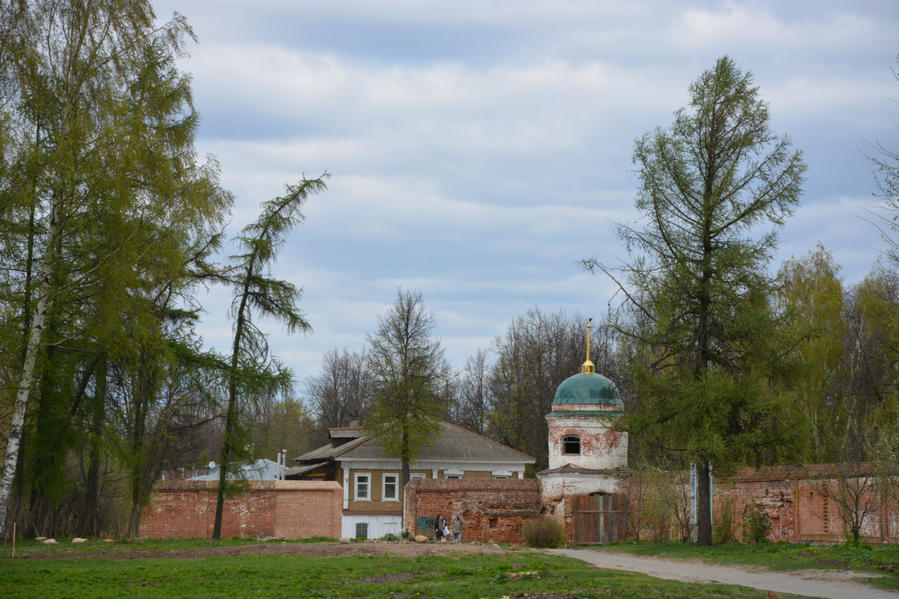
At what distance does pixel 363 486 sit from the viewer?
152ft

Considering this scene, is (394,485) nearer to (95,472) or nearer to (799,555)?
(95,472)

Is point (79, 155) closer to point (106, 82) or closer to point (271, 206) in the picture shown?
point (106, 82)

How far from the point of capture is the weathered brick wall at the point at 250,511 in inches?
Answer: 1117

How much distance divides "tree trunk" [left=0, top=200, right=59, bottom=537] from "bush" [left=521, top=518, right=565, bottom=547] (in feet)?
55.5

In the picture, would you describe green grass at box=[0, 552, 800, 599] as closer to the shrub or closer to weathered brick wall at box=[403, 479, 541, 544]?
the shrub

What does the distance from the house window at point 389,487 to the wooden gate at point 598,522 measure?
17407 millimetres

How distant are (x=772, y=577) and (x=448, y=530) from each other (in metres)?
16.0

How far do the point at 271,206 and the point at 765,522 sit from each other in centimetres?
1750

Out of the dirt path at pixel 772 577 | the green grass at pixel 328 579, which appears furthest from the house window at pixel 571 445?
the green grass at pixel 328 579

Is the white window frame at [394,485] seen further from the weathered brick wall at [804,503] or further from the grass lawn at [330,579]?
the grass lawn at [330,579]

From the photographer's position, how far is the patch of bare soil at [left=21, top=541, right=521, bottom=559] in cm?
1908

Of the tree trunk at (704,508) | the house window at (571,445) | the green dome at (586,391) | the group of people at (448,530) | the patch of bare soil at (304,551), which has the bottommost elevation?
the group of people at (448,530)

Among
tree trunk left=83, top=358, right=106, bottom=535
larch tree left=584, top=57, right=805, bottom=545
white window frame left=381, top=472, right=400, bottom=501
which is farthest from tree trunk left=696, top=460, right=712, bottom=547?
white window frame left=381, top=472, right=400, bottom=501

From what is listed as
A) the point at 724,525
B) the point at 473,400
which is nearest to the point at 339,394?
the point at 473,400
